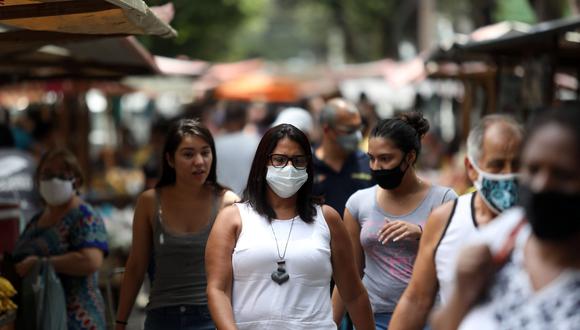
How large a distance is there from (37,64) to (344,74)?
17.5 meters

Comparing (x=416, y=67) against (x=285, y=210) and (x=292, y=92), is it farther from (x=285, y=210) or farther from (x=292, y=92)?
(x=285, y=210)

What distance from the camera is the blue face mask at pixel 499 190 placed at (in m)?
3.78

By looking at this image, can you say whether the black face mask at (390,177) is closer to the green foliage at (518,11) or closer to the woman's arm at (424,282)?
the woman's arm at (424,282)

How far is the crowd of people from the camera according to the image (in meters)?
2.98

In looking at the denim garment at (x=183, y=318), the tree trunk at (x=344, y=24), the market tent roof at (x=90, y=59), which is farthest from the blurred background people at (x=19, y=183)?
the tree trunk at (x=344, y=24)

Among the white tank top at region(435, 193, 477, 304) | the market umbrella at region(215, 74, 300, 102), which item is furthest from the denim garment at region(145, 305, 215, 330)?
the market umbrella at region(215, 74, 300, 102)

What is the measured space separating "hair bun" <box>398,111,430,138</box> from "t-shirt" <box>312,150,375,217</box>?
139 centimetres

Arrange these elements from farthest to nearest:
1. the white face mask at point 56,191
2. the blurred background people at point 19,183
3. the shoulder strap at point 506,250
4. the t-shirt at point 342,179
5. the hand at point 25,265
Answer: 1. the blurred background people at point 19,183
2. the t-shirt at point 342,179
3. the white face mask at point 56,191
4. the hand at point 25,265
5. the shoulder strap at point 506,250

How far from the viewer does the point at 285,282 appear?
15.6 feet

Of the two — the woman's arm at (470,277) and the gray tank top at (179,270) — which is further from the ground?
the woman's arm at (470,277)

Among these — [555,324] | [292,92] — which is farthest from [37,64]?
[292,92]

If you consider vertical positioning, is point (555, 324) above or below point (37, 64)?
below

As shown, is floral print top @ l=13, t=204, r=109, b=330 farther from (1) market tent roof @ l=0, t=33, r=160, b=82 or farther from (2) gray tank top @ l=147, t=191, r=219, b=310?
(1) market tent roof @ l=0, t=33, r=160, b=82

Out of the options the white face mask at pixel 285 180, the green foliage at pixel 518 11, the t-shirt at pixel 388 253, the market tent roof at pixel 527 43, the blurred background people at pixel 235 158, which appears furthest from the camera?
the green foliage at pixel 518 11
